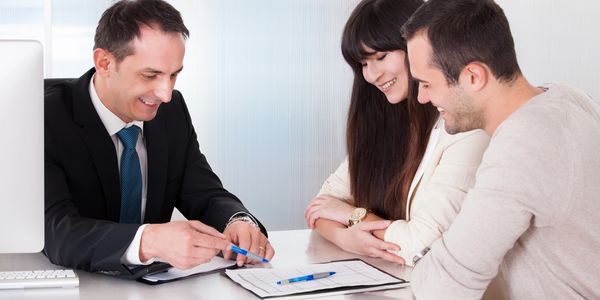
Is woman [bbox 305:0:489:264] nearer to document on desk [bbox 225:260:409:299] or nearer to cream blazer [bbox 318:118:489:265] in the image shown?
cream blazer [bbox 318:118:489:265]

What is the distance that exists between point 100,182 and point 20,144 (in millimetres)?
629

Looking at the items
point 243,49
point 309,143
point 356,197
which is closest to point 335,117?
point 309,143

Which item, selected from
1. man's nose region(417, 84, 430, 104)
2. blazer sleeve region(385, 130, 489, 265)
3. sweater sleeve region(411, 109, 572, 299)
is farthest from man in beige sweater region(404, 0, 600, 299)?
blazer sleeve region(385, 130, 489, 265)

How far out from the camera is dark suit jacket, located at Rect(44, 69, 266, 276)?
2.06 meters

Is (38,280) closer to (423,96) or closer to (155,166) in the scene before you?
(155,166)

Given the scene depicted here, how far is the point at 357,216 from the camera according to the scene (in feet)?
8.23

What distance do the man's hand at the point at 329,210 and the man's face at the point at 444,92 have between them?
70cm

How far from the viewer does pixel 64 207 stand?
2221 mm

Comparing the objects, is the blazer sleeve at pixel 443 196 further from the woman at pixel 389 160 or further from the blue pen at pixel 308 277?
the blue pen at pixel 308 277

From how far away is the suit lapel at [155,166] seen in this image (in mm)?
2578

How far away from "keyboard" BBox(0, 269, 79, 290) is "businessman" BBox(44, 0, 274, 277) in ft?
0.52

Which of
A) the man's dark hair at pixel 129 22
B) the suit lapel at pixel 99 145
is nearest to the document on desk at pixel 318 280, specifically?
the suit lapel at pixel 99 145

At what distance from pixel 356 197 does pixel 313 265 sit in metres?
0.62

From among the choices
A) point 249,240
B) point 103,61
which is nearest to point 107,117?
point 103,61
